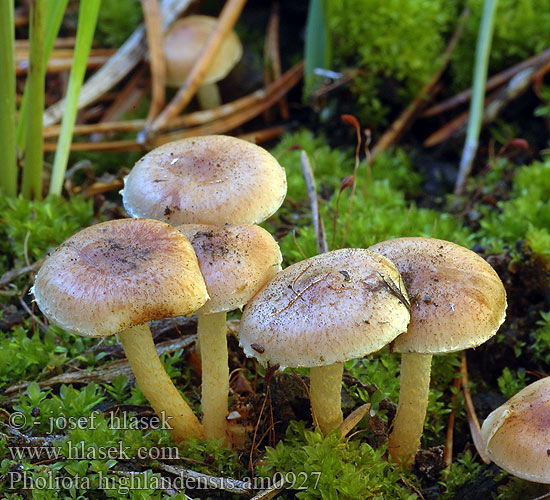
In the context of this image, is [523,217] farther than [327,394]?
Yes

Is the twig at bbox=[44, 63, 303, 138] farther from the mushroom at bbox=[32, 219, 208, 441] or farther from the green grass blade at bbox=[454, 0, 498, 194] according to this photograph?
the mushroom at bbox=[32, 219, 208, 441]

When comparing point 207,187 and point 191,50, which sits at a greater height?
point 207,187

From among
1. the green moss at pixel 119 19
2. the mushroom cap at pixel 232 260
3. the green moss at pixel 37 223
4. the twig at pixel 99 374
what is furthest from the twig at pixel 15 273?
the green moss at pixel 119 19

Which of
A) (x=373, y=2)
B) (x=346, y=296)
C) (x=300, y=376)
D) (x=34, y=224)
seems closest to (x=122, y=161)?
(x=34, y=224)

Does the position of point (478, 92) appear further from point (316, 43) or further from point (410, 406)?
point (410, 406)

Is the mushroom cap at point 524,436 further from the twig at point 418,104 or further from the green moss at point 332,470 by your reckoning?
the twig at point 418,104

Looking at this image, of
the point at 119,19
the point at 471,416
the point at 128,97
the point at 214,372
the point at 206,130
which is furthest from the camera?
the point at 119,19

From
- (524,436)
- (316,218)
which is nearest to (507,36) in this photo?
(316,218)
